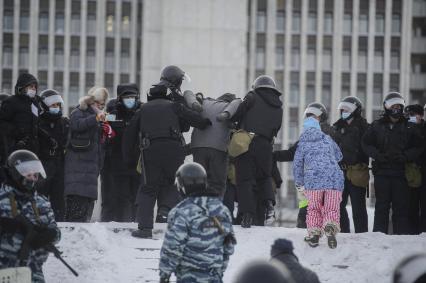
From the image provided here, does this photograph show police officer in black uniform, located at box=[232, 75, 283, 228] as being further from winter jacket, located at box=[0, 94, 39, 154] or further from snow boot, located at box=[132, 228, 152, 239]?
winter jacket, located at box=[0, 94, 39, 154]

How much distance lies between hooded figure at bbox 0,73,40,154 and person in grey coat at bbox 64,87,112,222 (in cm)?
63

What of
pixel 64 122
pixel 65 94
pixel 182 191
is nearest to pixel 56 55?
pixel 65 94

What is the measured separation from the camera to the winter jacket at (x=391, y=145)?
42.2 feet

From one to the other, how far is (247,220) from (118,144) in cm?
235

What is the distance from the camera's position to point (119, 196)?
538 inches

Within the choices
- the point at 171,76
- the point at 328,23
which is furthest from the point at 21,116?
the point at 328,23

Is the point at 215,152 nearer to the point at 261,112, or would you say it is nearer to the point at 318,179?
the point at 261,112

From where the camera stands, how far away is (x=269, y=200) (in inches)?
508

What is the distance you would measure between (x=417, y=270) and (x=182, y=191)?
244cm

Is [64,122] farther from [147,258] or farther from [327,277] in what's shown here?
[327,277]

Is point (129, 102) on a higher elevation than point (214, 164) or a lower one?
higher

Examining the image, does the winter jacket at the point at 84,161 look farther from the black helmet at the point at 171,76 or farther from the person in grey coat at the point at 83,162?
the black helmet at the point at 171,76

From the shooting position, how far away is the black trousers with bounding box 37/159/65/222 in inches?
508

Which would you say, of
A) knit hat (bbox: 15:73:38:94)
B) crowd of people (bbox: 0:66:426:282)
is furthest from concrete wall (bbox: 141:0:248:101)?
knit hat (bbox: 15:73:38:94)
